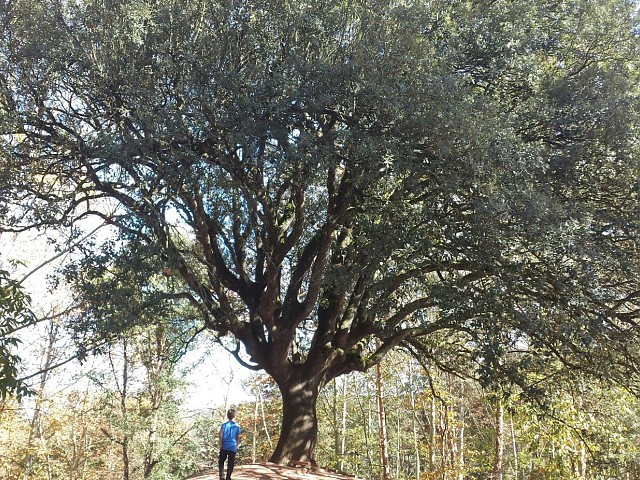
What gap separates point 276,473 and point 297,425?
119 cm

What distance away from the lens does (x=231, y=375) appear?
2402 cm

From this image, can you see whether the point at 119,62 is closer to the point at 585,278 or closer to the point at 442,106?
the point at 442,106

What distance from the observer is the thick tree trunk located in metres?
9.35

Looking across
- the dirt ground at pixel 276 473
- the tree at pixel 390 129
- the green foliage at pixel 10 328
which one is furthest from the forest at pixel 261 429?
the green foliage at pixel 10 328

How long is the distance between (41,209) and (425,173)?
519 centimetres

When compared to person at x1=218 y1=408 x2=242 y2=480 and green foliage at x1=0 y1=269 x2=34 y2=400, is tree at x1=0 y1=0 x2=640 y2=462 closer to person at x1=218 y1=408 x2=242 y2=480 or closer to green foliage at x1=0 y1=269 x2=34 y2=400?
green foliage at x1=0 y1=269 x2=34 y2=400

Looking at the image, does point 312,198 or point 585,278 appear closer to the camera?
point 585,278

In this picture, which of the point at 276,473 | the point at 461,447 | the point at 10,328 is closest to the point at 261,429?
the point at 461,447

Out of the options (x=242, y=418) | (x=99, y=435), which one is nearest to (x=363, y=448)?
(x=242, y=418)

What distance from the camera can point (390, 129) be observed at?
20.8 feet

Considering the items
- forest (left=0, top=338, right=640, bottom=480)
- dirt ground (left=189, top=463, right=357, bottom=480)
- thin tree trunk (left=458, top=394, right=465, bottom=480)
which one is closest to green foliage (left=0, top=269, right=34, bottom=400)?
dirt ground (left=189, top=463, right=357, bottom=480)

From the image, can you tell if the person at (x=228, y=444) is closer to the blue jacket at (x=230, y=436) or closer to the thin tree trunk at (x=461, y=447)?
the blue jacket at (x=230, y=436)

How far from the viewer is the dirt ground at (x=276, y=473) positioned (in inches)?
320

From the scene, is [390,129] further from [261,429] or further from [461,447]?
[261,429]
